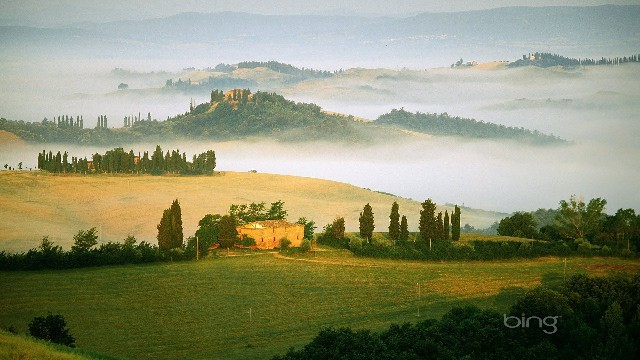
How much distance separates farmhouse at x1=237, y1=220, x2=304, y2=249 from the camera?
74.0m

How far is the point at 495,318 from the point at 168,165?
9006 centimetres

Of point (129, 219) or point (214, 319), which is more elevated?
point (129, 219)

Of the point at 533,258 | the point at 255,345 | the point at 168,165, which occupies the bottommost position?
the point at 255,345

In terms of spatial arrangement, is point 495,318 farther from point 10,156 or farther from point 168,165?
point 10,156

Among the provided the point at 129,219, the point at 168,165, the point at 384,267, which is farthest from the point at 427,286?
the point at 168,165

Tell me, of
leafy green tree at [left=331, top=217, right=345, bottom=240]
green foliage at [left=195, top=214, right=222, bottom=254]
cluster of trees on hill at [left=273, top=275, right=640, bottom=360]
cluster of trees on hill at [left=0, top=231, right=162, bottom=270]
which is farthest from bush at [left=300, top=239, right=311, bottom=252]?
cluster of trees on hill at [left=273, top=275, right=640, bottom=360]

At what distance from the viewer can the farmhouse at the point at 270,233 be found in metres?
74.0

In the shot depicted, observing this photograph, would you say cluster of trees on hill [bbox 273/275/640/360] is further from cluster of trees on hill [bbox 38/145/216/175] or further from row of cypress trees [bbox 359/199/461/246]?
cluster of trees on hill [bbox 38/145/216/175]

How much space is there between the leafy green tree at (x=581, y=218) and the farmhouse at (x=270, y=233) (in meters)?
23.7

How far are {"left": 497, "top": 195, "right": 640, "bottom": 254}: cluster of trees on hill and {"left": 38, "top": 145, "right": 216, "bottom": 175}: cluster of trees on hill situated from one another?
5908 centimetres

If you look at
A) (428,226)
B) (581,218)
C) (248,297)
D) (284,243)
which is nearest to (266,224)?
(284,243)

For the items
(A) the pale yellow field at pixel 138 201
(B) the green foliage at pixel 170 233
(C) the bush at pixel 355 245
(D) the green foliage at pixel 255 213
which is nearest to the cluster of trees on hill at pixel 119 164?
(A) the pale yellow field at pixel 138 201

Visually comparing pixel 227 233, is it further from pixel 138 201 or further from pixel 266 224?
pixel 138 201

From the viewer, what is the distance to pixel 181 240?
230 ft
